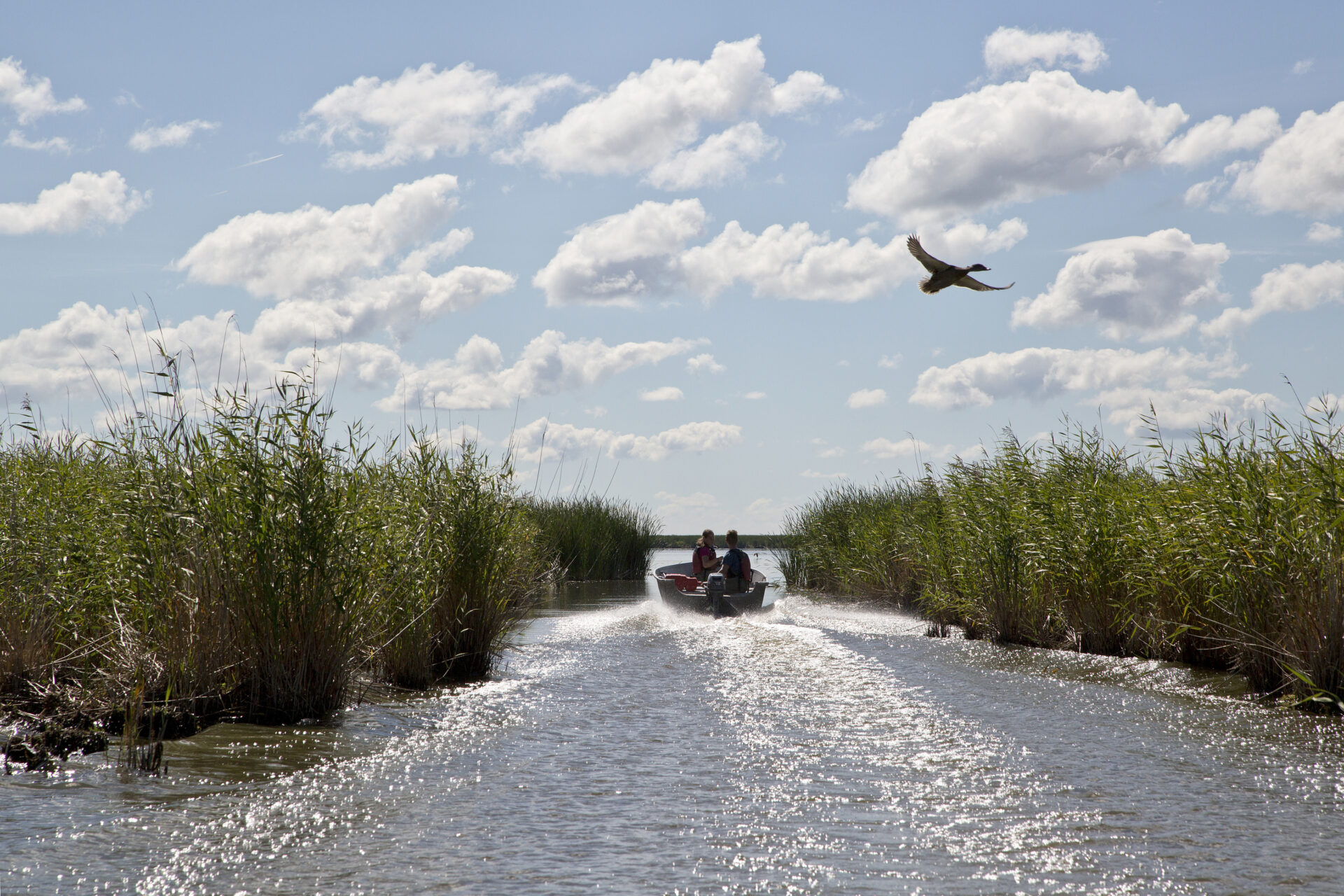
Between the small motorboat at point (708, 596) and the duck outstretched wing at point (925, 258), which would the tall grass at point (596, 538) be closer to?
the small motorboat at point (708, 596)

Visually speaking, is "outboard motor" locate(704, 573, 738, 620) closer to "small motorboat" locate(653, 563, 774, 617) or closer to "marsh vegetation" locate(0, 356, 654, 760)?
"small motorboat" locate(653, 563, 774, 617)

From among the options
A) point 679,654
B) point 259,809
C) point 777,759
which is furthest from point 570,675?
point 259,809

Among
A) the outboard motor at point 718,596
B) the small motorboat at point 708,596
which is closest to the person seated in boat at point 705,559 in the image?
the small motorboat at point 708,596

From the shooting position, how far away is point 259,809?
17.6 ft

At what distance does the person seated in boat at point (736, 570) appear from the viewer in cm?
1856

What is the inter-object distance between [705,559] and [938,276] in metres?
8.63

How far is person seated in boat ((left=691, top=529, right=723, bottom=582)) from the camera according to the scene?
19938 mm

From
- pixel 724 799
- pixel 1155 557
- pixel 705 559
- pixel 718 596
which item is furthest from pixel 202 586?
pixel 705 559

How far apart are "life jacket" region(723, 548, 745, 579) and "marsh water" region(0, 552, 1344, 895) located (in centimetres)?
913

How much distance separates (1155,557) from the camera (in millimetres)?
10172

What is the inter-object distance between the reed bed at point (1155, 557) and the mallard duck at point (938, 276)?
2.30m

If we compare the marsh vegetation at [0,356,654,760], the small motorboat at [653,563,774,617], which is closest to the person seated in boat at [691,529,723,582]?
the small motorboat at [653,563,774,617]

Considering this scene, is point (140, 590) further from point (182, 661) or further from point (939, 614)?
point (939, 614)

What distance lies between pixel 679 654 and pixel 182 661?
21.9 ft
